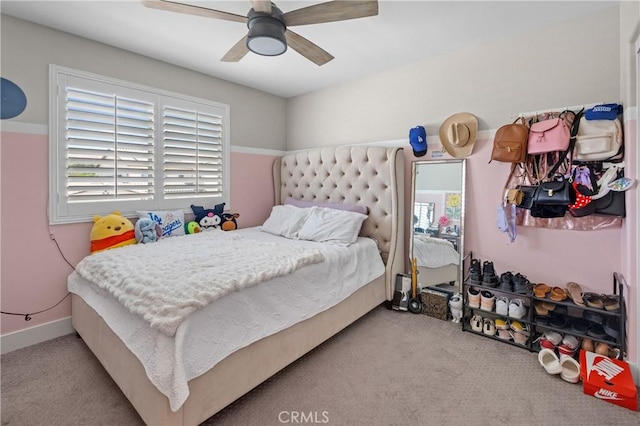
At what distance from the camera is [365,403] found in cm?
170

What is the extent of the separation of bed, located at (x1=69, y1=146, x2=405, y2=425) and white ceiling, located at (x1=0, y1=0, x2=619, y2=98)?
948 mm

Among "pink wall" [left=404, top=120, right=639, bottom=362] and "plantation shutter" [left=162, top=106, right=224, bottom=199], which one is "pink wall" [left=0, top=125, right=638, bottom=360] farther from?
"plantation shutter" [left=162, top=106, right=224, bottom=199]

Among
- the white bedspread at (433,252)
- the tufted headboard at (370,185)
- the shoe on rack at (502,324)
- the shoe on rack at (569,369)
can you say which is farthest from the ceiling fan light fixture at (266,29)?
the shoe on rack at (569,369)

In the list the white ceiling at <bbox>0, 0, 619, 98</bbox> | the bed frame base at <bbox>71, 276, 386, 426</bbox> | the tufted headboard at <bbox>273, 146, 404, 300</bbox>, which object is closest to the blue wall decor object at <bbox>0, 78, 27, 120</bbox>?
the white ceiling at <bbox>0, 0, 619, 98</bbox>

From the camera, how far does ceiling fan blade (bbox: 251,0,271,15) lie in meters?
1.67

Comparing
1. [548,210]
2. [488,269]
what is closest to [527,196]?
[548,210]

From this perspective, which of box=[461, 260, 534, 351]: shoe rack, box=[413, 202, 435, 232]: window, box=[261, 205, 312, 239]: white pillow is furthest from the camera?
box=[261, 205, 312, 239]: white pillow

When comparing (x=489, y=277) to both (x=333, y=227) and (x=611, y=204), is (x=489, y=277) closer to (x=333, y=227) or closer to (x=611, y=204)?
(x=611, y=204)

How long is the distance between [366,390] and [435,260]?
1.53 metres

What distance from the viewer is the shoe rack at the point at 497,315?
223 cm

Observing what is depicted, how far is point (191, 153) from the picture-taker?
3.16 metres

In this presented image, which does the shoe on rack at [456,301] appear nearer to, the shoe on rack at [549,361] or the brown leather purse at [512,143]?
the shoe on rack at [549,361]

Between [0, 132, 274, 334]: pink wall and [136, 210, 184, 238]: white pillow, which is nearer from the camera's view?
[0, 132, 274, 334]: pink wall

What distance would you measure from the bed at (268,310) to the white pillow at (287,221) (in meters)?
0.16
